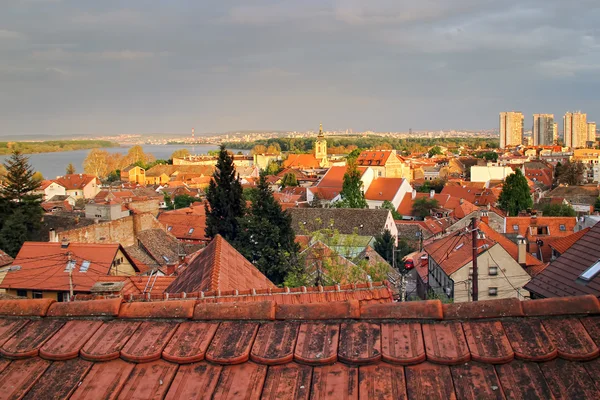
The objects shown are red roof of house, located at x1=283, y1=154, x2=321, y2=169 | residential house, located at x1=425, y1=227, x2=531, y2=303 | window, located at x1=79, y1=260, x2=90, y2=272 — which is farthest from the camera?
red roof of house, located at x1=283, y1=154, x2=321, y2=169

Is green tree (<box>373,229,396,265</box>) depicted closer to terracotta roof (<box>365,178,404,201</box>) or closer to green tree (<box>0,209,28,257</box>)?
green tree (<box>0,209,28,257</box>)

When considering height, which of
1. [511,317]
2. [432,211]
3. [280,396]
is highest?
[511,317]

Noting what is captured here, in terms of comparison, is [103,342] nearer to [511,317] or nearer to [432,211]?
[511,317]

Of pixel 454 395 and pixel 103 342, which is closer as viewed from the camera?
pixel 454 395

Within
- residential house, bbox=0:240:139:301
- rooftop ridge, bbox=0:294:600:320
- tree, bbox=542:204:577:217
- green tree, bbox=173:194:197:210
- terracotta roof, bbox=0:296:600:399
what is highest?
rooftop ridge, bbox=0:294:600:320

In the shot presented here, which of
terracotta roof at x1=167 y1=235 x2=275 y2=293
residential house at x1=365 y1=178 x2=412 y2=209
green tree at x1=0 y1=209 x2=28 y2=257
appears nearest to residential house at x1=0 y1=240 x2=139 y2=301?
terracotta roof at x1=167 y1=235 x2=275 y2=293

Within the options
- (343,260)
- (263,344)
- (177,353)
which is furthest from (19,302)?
(343,260)
